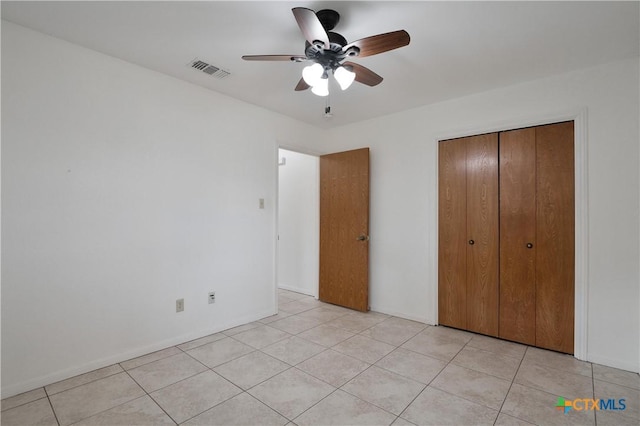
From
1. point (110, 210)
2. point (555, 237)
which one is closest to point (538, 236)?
point (555, 237)

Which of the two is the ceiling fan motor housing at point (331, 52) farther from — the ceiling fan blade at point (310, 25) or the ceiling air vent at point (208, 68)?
the ceiling air vent at point (208, 68)

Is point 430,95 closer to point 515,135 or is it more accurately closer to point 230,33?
point 515,135

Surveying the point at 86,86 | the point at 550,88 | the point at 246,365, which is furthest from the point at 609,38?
the point at 86,86

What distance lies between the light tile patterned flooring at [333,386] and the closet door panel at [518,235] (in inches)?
9.5

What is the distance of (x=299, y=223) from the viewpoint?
4.87 metres

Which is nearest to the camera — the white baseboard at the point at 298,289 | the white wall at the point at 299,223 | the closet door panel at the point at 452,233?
the closet door panel at the point at 452,233

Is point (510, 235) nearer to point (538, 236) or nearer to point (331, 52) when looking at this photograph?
point (538, 236)

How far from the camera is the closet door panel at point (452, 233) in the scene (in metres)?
3.30

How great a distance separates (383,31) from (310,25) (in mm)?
745

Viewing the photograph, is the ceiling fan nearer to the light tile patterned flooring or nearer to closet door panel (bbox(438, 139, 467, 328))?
closet door panel (bbox(438, 139, 467, 328))

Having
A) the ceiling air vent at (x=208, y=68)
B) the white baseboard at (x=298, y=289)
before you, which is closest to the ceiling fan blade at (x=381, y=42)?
the ceiling air vent at (x=208, y=68)

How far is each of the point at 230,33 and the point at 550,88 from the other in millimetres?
2858

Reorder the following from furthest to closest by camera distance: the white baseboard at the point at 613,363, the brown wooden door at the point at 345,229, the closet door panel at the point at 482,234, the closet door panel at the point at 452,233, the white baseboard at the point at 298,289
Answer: the white baseboard at the point at 298,289, the brown wooden door at the point at 345,229, the closet door panel at the point at 452,233, the closet door panel at the point at 482,234, the white baseboard at the point at 613,363

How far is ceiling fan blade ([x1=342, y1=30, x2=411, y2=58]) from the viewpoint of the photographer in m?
1.67
